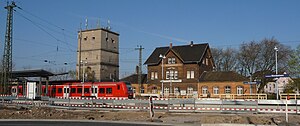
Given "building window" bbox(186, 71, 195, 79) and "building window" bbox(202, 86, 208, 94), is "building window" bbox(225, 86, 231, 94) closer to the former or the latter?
"building window" bbox(202, 86, 208, 94)

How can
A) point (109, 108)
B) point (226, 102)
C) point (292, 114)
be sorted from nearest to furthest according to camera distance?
point (292, 114) → point (226, 102) → point (109, 108)

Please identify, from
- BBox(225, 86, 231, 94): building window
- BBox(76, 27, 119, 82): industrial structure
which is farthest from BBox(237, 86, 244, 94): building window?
BBox(76, 27, 119, 82): industrial structure

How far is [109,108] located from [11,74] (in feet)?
79.0

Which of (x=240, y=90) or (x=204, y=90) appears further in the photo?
(x=204, y=90)

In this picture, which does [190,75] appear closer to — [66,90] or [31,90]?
[66,90]

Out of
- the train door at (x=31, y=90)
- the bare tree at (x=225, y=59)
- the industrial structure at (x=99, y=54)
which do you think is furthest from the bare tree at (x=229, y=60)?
the train door at (x=31, y=90)

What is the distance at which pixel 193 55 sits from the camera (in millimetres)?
65312

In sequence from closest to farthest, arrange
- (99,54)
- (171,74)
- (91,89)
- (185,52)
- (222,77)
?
(91,89), (222,77), (171,74), (185,52), (99,54)

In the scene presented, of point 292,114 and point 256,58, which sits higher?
point 256,58

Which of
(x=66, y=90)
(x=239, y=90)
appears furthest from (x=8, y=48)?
(x=239, y=90)

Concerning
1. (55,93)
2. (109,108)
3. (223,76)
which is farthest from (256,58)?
(109,108)

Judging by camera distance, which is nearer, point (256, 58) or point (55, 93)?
point (55, 93)

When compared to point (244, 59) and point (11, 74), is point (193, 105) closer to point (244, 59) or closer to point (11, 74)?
point (11, 74)

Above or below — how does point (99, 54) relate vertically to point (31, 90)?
above
